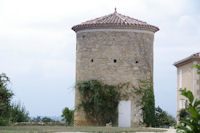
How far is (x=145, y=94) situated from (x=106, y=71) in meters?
2.93

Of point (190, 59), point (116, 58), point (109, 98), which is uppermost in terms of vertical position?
point (116, 58)

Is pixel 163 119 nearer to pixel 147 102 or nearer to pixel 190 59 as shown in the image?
pixel 147 102

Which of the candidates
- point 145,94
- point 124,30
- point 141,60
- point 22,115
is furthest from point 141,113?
point 22,115

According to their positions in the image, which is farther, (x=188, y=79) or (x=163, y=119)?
(x=163, y=119)

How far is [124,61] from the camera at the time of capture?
2684 cm

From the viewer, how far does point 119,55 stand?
88.1 ft

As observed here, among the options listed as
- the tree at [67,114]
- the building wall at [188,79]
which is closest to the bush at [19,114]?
the tree at [67,114]

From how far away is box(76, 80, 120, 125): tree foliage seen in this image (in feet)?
87.5

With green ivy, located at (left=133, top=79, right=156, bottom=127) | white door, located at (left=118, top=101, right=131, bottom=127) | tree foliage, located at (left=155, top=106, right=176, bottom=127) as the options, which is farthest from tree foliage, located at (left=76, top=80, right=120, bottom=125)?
tree foliage, located at (left=155, top=106, right=176, bottom=127)

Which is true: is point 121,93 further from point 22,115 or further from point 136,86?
point 22,115

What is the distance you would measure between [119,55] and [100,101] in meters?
Result: 3.11

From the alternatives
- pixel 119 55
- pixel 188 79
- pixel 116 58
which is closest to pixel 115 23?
pixel 119 55

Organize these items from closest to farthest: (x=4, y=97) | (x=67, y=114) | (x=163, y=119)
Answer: (x=4, y=97) → (x=163, y=119) → (x=67, y=114)

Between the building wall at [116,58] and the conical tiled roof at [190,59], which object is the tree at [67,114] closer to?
the building wall at [116,58]
